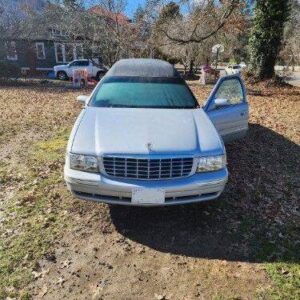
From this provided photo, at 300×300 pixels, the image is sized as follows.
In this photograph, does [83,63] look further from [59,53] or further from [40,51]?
[40,51]

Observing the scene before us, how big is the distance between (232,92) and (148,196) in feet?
11.0

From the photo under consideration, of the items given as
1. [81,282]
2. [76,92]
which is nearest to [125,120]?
[81,282]

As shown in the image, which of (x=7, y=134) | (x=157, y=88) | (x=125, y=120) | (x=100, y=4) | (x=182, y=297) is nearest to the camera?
(x=182, y=297)

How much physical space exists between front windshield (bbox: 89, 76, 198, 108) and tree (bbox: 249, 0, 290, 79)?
12024 mm

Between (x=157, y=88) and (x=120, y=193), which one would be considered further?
(x=157, y=88)

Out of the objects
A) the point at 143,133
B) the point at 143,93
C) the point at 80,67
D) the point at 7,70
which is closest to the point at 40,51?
the point at 80,67

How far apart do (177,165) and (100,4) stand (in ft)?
52.8

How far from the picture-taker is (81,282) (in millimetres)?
3229

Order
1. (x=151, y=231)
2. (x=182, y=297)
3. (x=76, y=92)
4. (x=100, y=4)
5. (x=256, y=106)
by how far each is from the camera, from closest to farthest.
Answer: (x=182, y=297), (x=151, y=231), (x=256, y=106), (x=76, y=92), (x=100, y=4)

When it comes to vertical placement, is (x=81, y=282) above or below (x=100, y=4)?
below

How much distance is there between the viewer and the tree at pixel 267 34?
15.5 meters

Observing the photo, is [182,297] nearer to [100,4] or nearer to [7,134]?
[7,134]

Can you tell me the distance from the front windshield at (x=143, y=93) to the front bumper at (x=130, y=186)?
1.48 meters

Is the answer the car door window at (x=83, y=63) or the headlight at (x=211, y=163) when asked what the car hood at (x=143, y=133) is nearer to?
the headlight at (x=211, y=163)
